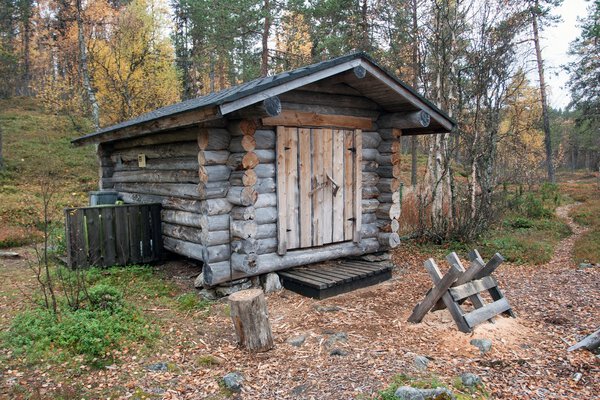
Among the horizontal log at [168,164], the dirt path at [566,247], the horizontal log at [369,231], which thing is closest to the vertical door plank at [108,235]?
the horizontal log at [168,164]

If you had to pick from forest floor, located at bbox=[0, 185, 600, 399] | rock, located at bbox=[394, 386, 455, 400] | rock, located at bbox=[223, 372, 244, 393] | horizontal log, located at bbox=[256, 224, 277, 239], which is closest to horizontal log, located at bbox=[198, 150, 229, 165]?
horizontal log, located at bbox=[256, 224, 277, 239]

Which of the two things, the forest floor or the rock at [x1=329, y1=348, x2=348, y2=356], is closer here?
the forest floor

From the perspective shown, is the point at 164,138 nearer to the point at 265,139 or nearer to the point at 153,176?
the point at 153,176

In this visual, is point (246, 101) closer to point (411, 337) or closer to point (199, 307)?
point (199, 307)

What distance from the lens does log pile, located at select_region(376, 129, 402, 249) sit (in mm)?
8094

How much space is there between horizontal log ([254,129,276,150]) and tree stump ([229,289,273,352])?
2603mm

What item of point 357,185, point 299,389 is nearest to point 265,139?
point 357,185

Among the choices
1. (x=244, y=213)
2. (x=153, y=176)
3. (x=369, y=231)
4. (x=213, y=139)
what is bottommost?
(x=369, y=231)

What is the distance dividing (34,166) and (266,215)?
17892mm

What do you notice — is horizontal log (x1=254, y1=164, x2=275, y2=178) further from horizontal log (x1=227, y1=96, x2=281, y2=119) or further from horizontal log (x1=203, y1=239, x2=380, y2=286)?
horizontal log (x1=203, y1=239, x2=380, y2=286)

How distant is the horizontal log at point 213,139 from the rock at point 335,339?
3.20m

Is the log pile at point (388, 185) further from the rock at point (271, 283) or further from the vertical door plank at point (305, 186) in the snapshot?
the rock at point (271, 283)

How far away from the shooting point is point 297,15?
61.8 feet

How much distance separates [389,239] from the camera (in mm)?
8172
